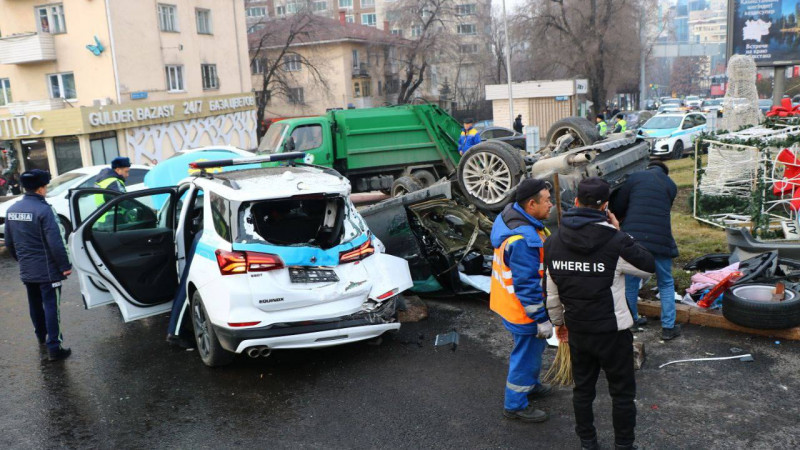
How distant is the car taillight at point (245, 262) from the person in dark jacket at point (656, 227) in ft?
10.6

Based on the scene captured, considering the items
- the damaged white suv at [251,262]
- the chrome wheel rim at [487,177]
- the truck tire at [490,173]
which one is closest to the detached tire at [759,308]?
the damaged white suv at [251,262]

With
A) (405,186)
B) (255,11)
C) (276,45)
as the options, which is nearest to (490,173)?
(405,186)

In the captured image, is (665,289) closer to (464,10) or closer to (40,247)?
(40,247)

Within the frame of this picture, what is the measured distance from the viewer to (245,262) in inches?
213

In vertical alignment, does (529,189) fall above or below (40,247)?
above

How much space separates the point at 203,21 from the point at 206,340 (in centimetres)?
3080

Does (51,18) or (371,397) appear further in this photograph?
(51,18)

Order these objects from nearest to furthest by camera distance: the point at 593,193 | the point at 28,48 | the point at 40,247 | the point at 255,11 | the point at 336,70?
the point at 593,193 → the point at 40,247 → the point at 28,48 → the point at 336,70 → the point at 255,11

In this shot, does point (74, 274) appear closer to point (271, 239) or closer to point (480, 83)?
point (271, 239)

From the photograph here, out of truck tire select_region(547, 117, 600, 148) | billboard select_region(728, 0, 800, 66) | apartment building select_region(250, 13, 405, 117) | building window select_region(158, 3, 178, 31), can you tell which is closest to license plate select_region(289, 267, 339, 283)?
truck tire select_region(547, 117, 600, 148)

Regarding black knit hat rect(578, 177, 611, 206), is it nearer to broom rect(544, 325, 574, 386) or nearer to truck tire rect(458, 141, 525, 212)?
broom rect(544, 325, 574, 386)

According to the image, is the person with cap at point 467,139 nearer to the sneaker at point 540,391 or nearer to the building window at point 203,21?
the sneaker at point 540,391


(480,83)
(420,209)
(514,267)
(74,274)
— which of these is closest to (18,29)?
(74,274)

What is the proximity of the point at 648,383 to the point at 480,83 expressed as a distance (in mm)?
53053
